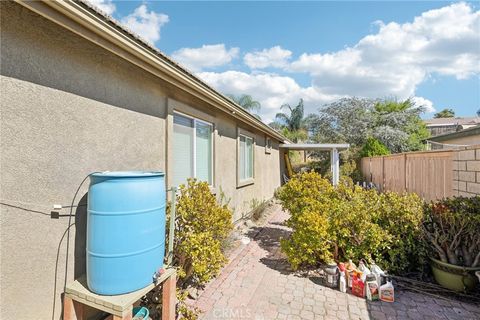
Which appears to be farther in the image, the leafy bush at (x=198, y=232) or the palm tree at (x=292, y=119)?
the palm tree at (x=292, y=119)

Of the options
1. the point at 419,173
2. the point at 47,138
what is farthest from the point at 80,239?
the point at 419,173

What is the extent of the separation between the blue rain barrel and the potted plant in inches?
187

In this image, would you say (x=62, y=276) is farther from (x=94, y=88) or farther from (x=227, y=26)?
(x=227, y=26)

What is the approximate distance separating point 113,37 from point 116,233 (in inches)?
80.0

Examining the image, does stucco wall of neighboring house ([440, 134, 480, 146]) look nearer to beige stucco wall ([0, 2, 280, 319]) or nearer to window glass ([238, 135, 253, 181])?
window glass ([238, 135, 253, 181])

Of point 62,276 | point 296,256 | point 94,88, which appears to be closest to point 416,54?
point 296,256

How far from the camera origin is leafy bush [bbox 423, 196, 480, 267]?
3.90m

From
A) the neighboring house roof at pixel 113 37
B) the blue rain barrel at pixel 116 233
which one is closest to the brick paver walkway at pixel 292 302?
the blue rain barrel at pixel 116 233

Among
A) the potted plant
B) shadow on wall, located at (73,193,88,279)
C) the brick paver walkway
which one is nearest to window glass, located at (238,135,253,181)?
the brick paver walkway

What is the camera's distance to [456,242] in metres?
4.02

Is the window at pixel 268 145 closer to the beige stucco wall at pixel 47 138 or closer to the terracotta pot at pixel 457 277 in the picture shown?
the terracotta pot at pixel 457 277

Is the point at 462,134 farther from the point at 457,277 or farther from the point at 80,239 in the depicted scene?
the point at 80,239

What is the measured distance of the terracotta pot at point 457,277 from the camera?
3865 millimetres

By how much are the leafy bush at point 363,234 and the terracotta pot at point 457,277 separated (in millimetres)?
421
